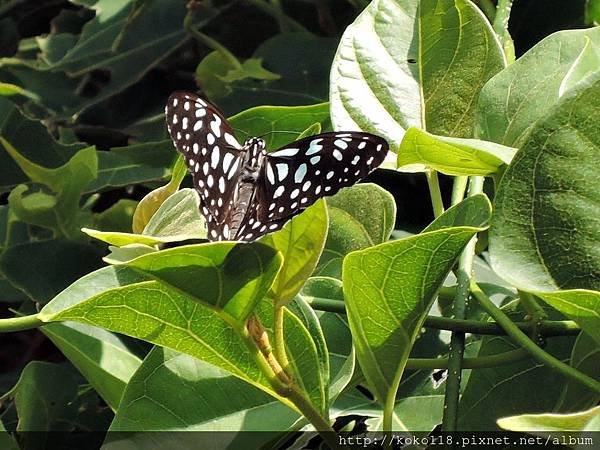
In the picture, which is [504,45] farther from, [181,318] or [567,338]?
[181,318]

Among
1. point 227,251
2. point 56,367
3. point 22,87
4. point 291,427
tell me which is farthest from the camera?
point 22,87

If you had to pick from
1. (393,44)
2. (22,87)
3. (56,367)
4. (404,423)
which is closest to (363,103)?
(393,44)

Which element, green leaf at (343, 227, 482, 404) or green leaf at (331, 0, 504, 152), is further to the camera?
green leaf at (331, 0, 504, 152)

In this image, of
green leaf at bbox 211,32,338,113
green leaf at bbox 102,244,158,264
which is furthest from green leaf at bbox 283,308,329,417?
green leaf at bbox 211,32,338,113

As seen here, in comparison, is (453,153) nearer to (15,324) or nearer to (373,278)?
(373,278)

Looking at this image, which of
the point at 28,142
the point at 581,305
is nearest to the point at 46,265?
the point at 28,142

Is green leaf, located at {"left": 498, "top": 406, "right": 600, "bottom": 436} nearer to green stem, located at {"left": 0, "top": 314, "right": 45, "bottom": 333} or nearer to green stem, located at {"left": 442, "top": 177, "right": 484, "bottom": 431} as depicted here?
green stem, located at {"left": 442, "top": 177, "right": 484, "bottom": 431}
